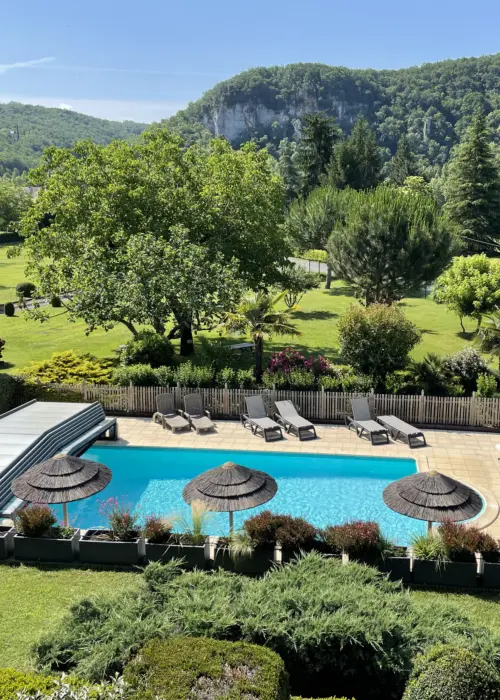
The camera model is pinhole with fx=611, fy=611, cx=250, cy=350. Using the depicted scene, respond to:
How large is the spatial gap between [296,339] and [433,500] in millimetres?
20719

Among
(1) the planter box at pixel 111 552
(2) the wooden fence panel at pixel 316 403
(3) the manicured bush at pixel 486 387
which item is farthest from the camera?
(3) the manicured bush at pixel 486 387

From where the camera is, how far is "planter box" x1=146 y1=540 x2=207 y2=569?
11258 millimetres

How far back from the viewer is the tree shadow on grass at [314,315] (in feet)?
121

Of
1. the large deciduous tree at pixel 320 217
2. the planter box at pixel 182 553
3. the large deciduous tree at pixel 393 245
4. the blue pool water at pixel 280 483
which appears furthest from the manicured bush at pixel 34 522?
the large deciduous tree at pixel 320 217

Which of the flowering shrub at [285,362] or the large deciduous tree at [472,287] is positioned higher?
the large deciduous tree at [472,287]

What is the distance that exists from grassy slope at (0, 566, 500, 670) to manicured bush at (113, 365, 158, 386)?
988cm

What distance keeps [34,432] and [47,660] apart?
27.4ft

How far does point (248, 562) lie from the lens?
11195mm

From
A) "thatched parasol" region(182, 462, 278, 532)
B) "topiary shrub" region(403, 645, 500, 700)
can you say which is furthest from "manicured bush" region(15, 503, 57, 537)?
"topiary shrub" region(403, 645, 500, 700)

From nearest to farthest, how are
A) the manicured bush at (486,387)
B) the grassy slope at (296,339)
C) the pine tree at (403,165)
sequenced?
1. the manicured bush at (486,387)
2. the grassy slope at (296,339)
3. the pine tree at (403,165)

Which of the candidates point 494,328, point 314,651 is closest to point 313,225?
point 494,328

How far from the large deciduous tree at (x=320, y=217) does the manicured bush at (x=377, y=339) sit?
26.5 metres

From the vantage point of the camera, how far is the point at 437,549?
11016 mm

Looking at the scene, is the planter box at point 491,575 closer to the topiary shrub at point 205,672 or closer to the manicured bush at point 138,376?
the topiary shrub at point 205,672
